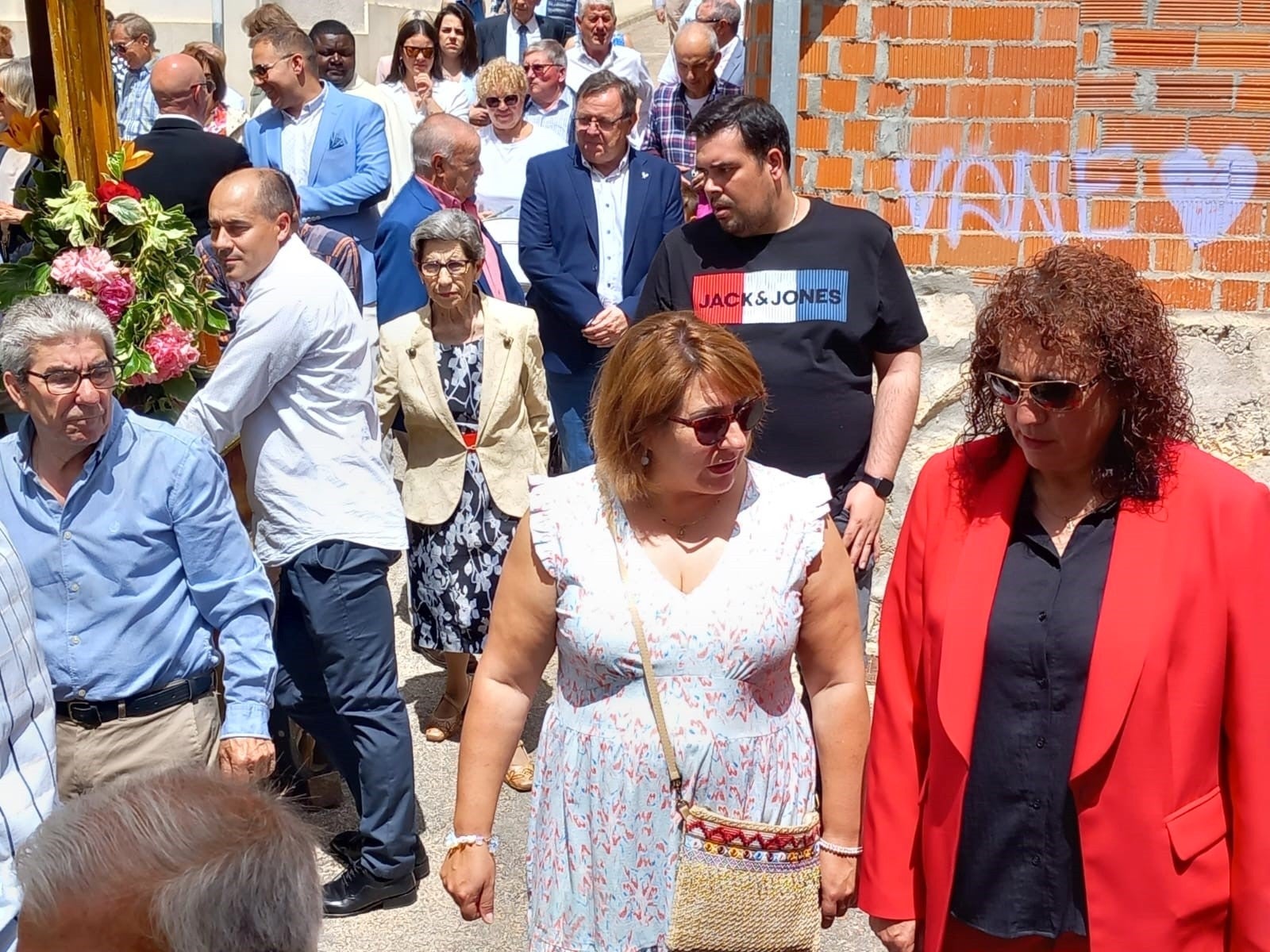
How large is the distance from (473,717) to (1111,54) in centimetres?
368

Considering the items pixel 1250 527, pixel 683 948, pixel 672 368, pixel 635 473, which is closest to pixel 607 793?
pixel 683 948

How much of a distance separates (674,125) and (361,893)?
5.34m

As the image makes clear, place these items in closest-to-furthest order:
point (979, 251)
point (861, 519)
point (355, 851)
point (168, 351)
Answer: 1. point (861, 519)
2. point (168, 351)
3. point (355, 851)
4. point (979, 251)

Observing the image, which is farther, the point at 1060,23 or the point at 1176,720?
the point at 1060,23

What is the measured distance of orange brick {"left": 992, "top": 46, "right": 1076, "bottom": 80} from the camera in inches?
221

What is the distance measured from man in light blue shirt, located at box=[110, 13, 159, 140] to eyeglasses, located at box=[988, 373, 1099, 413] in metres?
9.50

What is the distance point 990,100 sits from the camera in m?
5.67

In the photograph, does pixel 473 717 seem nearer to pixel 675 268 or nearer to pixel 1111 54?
pixel 675 268

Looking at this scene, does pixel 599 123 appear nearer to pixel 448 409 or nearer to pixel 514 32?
pixel 448 409

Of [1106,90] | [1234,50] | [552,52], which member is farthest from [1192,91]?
[552,52]

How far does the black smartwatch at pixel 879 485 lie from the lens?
4.30 metres

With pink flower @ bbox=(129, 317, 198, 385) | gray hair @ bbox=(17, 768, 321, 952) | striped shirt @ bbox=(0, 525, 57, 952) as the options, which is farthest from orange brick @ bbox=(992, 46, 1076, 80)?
gray hair @ bbox=(17, 768, 321, 952)

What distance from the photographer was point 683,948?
3.04m

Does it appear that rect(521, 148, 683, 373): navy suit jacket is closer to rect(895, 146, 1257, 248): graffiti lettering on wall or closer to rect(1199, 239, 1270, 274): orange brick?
rect(895, 146, 1257, 248): graffiti lettering on wall
